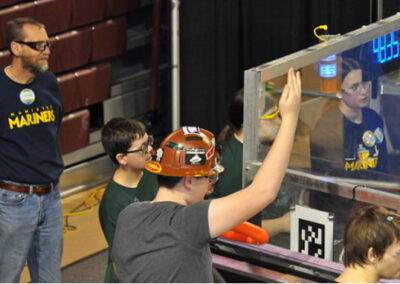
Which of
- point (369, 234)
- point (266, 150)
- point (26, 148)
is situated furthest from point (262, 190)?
point (26, 148)

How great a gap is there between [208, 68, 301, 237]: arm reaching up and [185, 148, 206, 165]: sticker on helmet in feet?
0.64

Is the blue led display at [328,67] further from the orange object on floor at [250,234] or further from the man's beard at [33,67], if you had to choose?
the man's beard at [33,67]

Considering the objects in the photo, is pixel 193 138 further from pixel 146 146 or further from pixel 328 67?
pixel 146 146

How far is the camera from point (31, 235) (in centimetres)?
439

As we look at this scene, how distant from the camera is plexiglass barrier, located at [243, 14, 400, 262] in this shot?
3.36 meters

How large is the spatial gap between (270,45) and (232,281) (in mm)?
3607

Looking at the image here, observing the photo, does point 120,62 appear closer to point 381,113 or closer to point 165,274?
point 381,113

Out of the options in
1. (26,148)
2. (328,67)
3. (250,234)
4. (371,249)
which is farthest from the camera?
(26,148)

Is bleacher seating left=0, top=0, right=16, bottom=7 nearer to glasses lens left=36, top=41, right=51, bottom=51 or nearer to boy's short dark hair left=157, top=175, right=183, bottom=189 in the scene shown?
glasses lens left=36, top=41, right=51, bottom=51

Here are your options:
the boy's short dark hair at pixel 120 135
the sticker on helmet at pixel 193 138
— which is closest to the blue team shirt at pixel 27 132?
the boy's short dark hair at pixel 120 135

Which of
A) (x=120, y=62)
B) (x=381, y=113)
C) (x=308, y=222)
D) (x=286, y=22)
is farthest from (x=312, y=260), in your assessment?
(x=120, y=62)

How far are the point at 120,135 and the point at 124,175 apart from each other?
21cm

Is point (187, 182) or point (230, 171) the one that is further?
point (230, 171)

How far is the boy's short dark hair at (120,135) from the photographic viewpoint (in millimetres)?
3992
